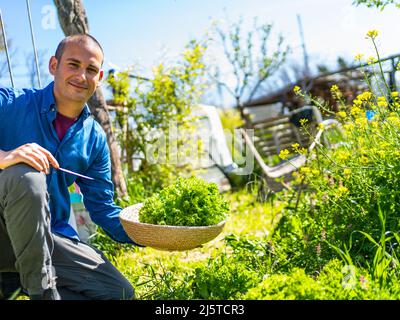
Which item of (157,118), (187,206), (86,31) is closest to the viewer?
(187,206)

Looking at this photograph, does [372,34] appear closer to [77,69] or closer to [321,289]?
[321,289]

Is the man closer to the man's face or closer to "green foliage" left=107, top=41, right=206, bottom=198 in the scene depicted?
the man's face

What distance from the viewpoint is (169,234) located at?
1997 millimetres

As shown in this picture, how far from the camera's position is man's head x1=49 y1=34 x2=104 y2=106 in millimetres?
2221

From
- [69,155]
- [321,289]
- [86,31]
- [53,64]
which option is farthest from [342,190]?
[86,31]

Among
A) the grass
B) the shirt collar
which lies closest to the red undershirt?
the shirt collar

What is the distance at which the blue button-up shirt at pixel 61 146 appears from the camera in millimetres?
2207

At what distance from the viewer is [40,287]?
1735 millimetres

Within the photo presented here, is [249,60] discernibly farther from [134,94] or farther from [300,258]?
[300,258]

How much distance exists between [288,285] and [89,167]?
124cm

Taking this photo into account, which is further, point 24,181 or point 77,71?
point 77,71

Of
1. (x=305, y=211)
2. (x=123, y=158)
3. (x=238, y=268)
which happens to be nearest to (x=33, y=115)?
(x=238, y=268)

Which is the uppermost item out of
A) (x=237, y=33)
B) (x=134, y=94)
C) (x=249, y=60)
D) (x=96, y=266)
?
(x=237, y=33)

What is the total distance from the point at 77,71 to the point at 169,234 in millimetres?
883
